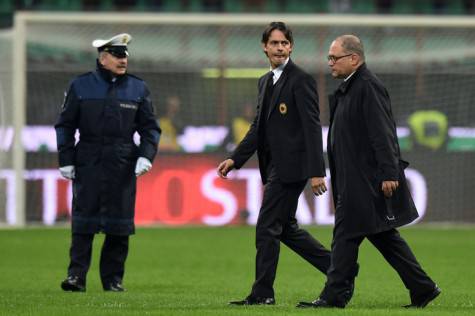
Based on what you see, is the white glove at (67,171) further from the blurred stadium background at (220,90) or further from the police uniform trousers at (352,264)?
the blurred stadium background at (220,90)

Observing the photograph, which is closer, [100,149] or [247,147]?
[247,147]

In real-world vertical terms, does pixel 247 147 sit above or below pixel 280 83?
below

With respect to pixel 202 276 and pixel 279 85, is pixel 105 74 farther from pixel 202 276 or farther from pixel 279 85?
pixel 202 276

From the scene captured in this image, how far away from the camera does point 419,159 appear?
23.7 m

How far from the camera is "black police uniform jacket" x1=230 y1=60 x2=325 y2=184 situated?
32.4 feet

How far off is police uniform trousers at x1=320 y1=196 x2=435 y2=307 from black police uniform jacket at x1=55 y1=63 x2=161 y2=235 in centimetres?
304

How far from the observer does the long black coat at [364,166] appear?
9.34m

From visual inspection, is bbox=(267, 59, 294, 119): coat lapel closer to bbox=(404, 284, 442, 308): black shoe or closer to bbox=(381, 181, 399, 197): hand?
bbox=(381, 181, 399, 197): hand

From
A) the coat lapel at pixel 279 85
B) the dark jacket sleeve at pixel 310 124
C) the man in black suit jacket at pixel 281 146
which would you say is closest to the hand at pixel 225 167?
the man in black suit jacket at pixel 281 146

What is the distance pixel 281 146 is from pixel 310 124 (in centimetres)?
28

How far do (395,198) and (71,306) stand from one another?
93.1 inches

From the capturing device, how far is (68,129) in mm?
12125

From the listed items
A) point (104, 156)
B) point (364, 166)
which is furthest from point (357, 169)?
point (104, 156)

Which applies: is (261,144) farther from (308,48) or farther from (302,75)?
(308,48)
